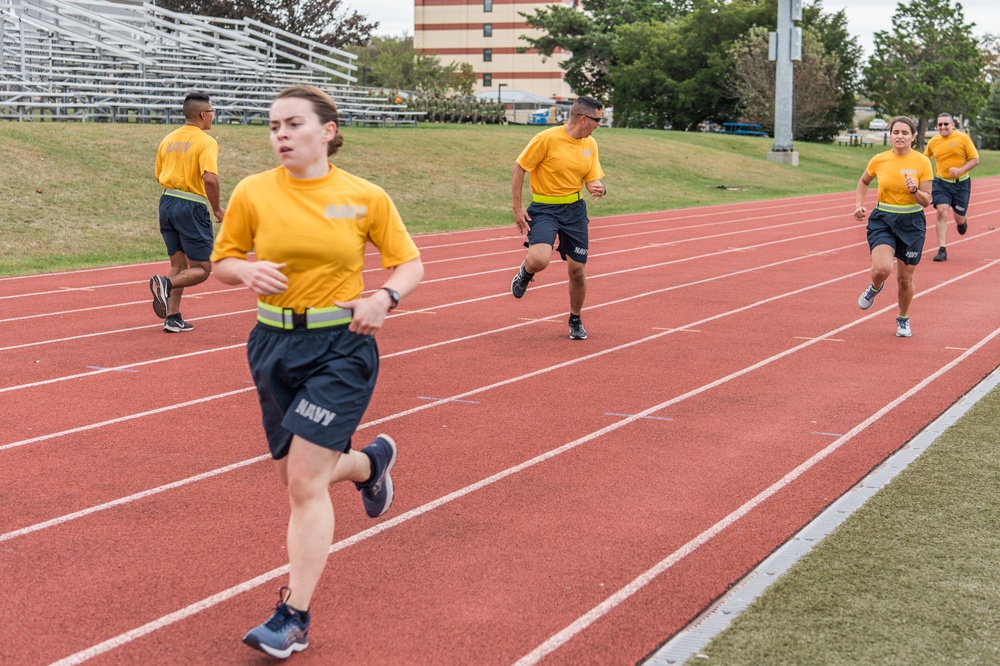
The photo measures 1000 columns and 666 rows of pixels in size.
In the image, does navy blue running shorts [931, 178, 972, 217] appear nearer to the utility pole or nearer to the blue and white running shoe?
the blue and white running shoe

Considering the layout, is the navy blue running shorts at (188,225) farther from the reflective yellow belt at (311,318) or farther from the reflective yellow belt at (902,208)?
the reflective yellow belt at (311,318)

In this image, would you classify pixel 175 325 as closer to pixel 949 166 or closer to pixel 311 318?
pixel 311 318

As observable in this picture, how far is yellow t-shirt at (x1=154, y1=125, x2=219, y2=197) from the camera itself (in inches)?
402

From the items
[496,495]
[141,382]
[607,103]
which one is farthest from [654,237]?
[607,103]

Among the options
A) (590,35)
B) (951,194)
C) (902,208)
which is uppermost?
(590,35)

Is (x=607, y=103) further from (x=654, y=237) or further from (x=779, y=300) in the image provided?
(x=779, y=300)

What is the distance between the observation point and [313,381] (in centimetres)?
417

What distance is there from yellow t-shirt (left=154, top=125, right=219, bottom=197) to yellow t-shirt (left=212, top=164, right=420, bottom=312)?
20.0 ft

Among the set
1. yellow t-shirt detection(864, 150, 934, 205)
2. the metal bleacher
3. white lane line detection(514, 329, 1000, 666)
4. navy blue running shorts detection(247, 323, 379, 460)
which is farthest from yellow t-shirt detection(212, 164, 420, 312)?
the metal bleacher

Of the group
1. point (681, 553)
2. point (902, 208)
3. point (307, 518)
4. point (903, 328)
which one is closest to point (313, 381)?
point (307, 518)

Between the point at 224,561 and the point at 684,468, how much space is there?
2.61 m

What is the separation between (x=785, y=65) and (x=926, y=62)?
21.1 meters

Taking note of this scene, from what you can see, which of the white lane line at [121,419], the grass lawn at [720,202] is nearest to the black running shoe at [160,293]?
the white lane line at [121,419]

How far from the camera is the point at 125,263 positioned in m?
16.2
